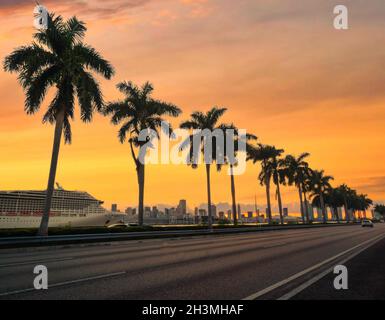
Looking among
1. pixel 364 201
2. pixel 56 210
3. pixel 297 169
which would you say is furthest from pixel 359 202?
pixel 56 210

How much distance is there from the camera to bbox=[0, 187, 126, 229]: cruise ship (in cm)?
6919

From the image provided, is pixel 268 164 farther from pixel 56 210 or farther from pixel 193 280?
pixel 193 280

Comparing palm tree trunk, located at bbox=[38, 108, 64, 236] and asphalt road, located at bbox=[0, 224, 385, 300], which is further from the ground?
palm tree trunk, located at bbox=[38, 108, 64, 236]

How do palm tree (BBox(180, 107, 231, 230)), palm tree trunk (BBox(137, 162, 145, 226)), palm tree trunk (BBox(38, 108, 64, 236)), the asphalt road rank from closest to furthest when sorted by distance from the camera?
the asphalt road → palm tree trunk (BBox(38, 108, 64, 236)) → palm tree trunk (BBox(137, 162, 145, 226)) → palm tree (BBox(180, 107, 231, 230))

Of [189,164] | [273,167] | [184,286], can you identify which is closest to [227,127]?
[189,164]

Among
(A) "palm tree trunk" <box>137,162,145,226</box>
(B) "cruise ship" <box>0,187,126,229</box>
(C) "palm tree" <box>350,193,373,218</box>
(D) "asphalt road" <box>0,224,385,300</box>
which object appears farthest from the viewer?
(C) "palm tree" <box>350,193,373,218</box>

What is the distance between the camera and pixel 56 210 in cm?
7438

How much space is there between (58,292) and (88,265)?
13.6ft

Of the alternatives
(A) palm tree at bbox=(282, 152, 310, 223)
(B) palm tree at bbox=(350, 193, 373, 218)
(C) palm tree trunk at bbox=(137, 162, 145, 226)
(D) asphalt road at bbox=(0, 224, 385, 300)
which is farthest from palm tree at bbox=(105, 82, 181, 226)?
(B) palm tree at bbox=(350, 193, 373, 218)

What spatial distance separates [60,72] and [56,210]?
5485 cm

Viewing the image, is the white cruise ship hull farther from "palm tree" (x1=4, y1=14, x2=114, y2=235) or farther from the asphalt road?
the asphalt road

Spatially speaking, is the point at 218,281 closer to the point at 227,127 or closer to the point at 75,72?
the point at 75,72

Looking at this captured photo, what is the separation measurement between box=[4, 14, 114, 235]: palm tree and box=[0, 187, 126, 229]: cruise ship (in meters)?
43.2

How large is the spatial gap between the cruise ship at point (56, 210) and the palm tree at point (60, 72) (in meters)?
43.2
